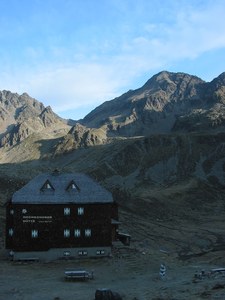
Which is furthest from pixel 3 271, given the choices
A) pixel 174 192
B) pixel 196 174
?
pixel 196 174

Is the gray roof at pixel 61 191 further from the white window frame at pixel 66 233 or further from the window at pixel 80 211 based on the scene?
the white window frame at pixel 66 233

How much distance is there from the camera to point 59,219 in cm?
6600

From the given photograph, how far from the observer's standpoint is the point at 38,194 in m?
65.9

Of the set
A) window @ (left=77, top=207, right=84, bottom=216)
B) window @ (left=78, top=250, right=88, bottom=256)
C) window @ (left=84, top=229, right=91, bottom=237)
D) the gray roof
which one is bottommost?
window @ (left=78, top=250, right=88, bottom=256)

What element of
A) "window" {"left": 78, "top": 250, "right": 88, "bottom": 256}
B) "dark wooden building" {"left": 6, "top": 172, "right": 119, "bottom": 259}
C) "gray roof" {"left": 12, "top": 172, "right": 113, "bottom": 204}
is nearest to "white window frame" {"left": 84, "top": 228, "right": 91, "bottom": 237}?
"dark wooden building" {"left": 6, "top": 172, "right": 119, "bottom": 259}

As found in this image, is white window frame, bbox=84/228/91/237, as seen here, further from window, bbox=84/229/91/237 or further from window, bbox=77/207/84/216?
window, bbox=77/207/84/216

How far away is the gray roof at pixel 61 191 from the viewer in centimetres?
6562

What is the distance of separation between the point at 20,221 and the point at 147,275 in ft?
67.8

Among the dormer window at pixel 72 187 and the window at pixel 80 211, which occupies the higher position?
the dormer window at pixel 72 187

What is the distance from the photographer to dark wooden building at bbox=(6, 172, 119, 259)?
64.6m

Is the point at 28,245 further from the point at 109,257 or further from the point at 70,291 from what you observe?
the point at 70,291

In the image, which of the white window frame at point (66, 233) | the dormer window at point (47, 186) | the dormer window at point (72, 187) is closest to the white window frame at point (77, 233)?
the white window frame at point (66, 233)

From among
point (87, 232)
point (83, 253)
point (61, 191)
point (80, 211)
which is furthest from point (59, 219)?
point (83, 253)

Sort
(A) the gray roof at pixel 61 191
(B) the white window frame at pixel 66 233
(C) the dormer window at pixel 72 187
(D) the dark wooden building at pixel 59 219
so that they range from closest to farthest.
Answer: (D) the dark wooden building at pixel 59 219 < (A) the gray roof at pixel 61 191 < (B) the white window frame at pixel 66 233 < (C) the dormer window at pixel 72 187
